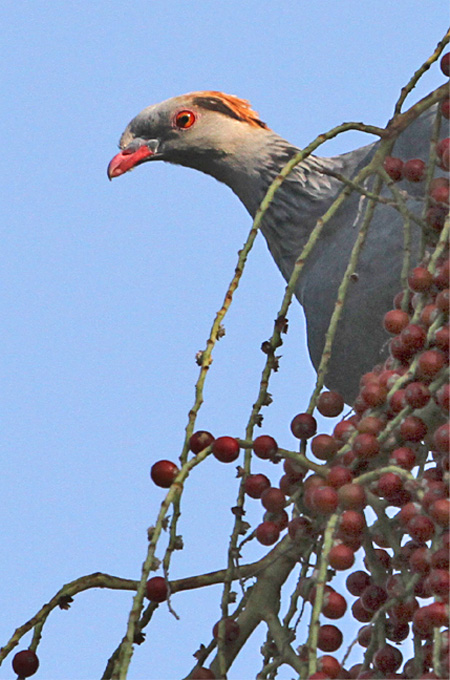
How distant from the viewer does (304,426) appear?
1.73 m

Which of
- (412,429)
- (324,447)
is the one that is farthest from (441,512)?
(324,447)

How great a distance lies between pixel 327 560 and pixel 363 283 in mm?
1436

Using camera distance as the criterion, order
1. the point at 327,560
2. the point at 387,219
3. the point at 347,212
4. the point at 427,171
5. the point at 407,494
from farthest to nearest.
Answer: the point at 347,212
the point at 387,219
the point at 427,171
the point at 407,494
the point at 327,560

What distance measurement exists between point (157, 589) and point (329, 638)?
257mm

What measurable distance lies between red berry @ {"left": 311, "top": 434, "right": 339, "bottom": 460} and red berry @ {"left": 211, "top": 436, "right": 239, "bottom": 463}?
0.46 feet

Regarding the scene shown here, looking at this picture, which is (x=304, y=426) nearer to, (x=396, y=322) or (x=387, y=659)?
(x=396, y=322)

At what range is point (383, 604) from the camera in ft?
5.38

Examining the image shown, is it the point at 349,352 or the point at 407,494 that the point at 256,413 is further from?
the point at 349,352

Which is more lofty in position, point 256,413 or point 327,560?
point 256,413

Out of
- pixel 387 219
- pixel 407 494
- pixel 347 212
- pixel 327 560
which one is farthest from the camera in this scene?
pixel 347 212

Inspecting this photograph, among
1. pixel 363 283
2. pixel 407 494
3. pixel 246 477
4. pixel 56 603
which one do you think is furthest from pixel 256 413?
pixel 363 283

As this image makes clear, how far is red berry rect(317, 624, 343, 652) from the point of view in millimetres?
1645

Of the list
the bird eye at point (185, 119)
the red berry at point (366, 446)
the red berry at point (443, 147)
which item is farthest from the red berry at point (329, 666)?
the bird eye at point (185, 119)

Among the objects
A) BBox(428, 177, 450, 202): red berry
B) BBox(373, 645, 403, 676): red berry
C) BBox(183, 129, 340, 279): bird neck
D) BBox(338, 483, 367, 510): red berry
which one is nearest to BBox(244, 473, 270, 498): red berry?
BBox(338, 483, 367, 510): red berry
